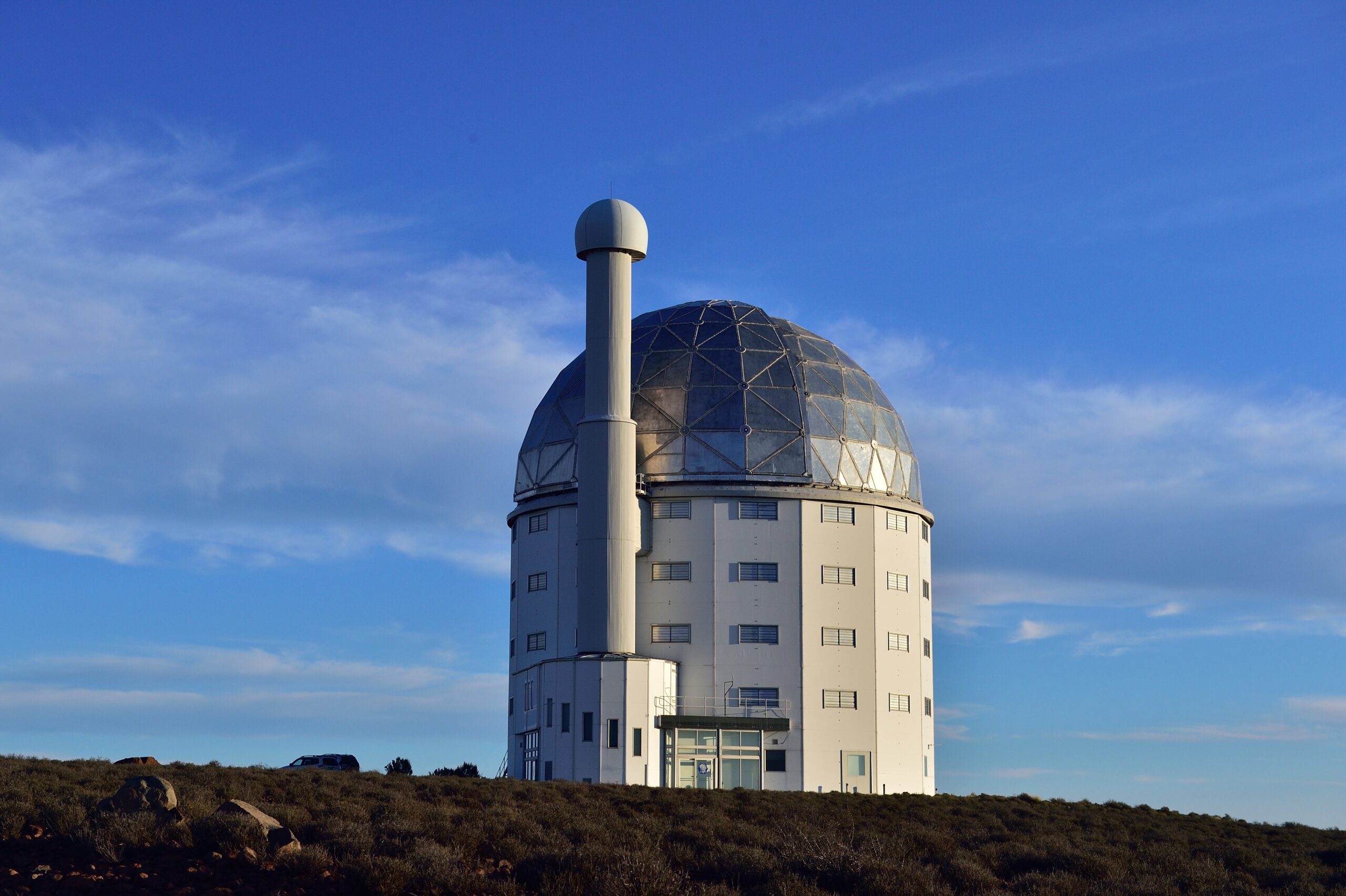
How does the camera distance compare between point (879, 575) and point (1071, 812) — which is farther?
point (879, 575)

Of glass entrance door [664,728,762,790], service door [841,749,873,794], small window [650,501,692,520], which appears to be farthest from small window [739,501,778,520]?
service door [841,749,873,794]

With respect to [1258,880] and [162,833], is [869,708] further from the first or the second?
[162,833]

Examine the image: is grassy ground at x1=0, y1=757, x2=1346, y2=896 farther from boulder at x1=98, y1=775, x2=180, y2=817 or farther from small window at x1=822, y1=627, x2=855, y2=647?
small window at x1=822, y1=627, x2=855, y2=647

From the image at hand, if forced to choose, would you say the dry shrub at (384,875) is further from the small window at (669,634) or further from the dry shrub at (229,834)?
the small window at (669,634)

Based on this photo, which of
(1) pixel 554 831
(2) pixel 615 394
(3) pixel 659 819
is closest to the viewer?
(1) pixel 554 831

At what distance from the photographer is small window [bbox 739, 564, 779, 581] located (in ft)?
143

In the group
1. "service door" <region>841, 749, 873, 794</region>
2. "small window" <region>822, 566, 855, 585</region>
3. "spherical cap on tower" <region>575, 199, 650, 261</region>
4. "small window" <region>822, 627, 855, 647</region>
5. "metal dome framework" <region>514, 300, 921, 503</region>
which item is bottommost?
"service door" <region>841, 749, 873, 794</region>

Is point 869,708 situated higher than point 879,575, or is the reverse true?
point 879,575

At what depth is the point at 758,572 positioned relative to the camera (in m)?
43.6

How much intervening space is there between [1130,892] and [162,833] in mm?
11799

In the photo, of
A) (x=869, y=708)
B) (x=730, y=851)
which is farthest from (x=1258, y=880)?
(x=869, y=708)

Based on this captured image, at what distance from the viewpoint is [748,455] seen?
1740 inches

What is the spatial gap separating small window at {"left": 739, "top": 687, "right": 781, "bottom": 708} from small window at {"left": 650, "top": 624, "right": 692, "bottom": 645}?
238 cm

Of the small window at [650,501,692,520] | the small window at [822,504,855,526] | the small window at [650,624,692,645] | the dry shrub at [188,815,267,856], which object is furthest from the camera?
the small window at [822,504,855,526]
